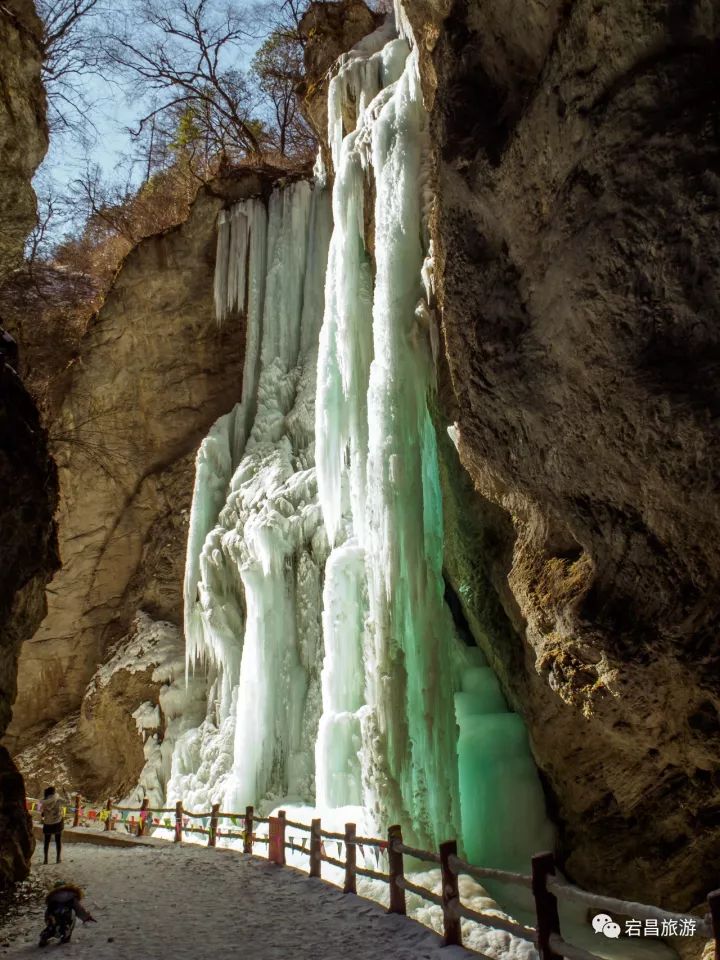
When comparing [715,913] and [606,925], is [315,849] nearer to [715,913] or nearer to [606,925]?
[606,925]

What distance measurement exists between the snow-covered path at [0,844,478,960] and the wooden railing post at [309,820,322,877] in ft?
0.45

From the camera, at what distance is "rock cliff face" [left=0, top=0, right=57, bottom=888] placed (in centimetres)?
696

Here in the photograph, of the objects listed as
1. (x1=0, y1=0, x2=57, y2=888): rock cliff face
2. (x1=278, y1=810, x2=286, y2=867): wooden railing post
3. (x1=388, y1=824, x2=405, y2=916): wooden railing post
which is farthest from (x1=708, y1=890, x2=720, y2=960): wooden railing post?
(x1=278, y1=810, x2=286, y2=867): wooden railing post

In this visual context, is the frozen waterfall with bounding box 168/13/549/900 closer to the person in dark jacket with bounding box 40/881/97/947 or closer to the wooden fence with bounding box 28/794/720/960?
the wooden fence with bounding box 28/794/720/960

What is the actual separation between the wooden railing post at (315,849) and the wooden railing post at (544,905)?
3363 millimetres

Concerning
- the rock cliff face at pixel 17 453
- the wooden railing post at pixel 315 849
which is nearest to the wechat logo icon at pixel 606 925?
the wooden railing post at pixel 315 849

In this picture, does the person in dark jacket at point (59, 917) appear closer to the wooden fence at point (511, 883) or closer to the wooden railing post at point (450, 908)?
the wooden fence at point (511, 883)

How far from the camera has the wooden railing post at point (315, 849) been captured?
700 centimetres

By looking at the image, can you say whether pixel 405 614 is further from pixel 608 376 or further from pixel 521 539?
pixel 608 376

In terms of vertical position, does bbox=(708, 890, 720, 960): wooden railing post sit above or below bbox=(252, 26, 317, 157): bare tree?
below

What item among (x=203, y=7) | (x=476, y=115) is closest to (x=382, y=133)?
(x=476, y=115)

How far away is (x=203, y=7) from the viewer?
16609 millimetres

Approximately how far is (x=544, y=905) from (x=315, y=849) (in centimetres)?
347

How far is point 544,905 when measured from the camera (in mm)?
3943
